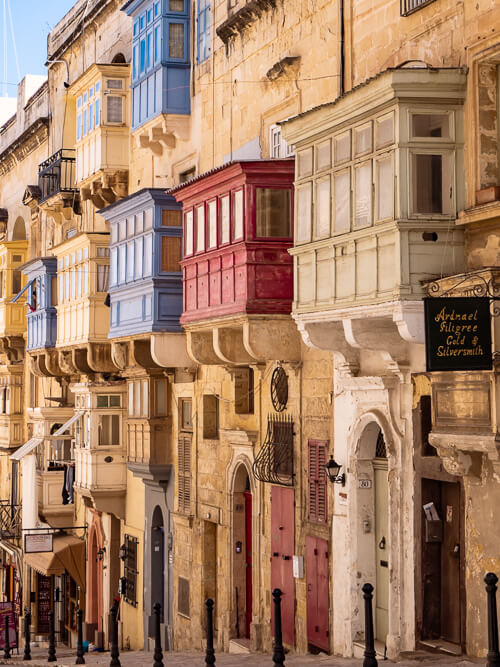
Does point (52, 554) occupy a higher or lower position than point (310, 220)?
lower

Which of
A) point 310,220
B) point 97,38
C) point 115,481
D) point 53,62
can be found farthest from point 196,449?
point 53,62

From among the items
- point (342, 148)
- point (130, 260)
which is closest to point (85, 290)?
point (130, 260)

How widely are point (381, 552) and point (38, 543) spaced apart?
51.4 feet

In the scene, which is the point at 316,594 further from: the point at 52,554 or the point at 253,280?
the point at 52,554

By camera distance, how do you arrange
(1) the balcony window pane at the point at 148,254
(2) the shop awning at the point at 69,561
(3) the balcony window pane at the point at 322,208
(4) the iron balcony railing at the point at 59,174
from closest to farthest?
1. (3) the balcony window pane at the point at 322,208
2. (1) the balcony window pane at the point at 148,254
3. (2) the shop awning at the point at 69,561
4. (4) the iron balcony railing at the point at 59,174

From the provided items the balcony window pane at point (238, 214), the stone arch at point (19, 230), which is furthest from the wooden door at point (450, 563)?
the stone arch at point (19, 230)

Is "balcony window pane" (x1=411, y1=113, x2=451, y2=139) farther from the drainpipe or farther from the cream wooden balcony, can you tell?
the cream wooden balcony

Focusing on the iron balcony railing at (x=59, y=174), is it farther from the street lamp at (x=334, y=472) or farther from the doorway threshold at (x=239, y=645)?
the street lamp at (x=334, y=472)

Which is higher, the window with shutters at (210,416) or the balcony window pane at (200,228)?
the balcony window pane at (200,228)

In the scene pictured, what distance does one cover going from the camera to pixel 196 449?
2516 cm

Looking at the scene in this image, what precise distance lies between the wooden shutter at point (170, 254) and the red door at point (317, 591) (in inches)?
275

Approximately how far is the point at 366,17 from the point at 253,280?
4.26 meters

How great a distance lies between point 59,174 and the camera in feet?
117

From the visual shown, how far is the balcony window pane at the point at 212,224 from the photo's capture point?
21.2 metres
